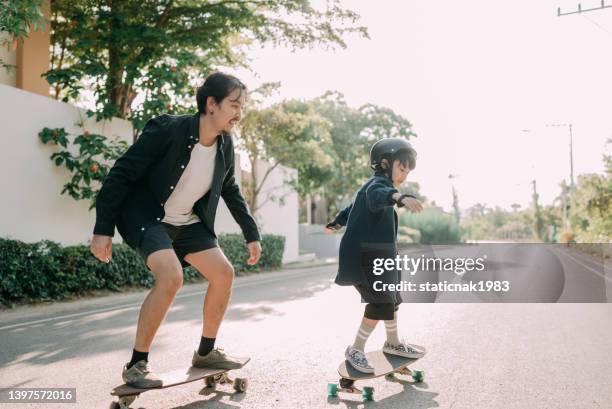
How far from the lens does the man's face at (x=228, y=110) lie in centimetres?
371

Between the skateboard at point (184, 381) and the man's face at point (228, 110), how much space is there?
1.52m

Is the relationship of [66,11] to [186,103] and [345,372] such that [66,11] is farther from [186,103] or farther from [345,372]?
[345,372]

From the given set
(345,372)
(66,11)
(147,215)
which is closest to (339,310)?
(345,372)

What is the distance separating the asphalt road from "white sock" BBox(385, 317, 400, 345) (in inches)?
11.5

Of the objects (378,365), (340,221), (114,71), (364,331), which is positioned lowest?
(378,365)

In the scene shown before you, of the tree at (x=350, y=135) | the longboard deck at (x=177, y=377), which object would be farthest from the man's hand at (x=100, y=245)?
the tree at (x=350, y=135)

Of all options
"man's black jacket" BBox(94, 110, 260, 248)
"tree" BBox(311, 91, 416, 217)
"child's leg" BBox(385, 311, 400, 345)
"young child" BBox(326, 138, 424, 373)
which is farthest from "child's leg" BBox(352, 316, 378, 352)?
"tree" BBox(311, 91, 416, 217)

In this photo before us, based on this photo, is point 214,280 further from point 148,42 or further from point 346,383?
point 148,42

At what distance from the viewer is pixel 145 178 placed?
374 centimetres

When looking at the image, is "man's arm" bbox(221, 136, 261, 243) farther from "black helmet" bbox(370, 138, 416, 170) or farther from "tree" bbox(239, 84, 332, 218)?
"tree" bbox(239, 84, 332, 218)

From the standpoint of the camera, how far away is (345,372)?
3.98 metres

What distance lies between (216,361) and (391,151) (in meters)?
1.84

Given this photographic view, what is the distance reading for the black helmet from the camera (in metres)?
4.25

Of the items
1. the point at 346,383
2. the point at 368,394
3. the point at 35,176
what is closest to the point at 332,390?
the point at 346,383
